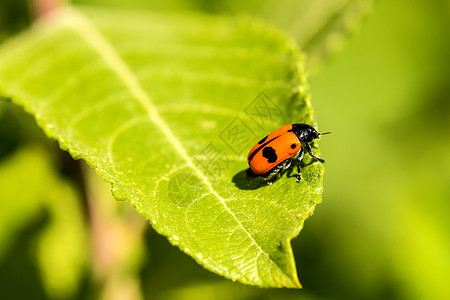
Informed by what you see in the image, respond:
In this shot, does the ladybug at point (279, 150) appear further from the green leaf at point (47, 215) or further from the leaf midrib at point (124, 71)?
the green leaf at point (47, 215)

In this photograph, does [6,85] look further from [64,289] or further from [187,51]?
[64,289]

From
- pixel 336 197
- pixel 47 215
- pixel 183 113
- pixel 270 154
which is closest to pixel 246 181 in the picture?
pixel 270 154

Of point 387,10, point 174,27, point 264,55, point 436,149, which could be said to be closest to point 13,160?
point 174,27

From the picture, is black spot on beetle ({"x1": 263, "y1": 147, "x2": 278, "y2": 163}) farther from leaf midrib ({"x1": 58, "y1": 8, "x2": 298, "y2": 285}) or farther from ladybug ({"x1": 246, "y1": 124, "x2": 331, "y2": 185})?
leaf midrib ({"x1": 58, "y1": 8, "x2": 298, "y2": 285})

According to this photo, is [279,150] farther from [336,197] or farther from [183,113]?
[336,197]

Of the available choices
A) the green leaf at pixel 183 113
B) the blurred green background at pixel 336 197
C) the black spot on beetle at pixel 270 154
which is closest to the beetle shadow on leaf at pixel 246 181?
the green leaf at pixel 183 113

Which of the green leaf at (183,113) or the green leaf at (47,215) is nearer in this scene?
the green leaf at (183,113)
